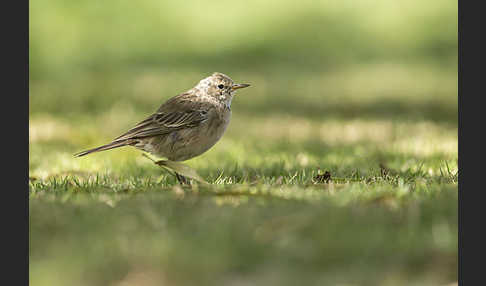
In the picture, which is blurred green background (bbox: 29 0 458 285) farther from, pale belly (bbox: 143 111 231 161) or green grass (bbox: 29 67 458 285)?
pale belly (bbox: 143 111 231 161)

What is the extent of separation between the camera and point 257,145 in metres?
8.84

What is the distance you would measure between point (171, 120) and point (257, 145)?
2213 mm

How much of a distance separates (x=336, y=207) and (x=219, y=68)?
1095 cm

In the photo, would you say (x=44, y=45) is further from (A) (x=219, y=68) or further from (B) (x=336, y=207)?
(B) (x=336, y=207)

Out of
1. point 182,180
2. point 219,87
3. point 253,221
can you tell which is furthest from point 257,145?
point 253,221

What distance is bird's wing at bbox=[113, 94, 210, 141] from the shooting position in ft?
22.2

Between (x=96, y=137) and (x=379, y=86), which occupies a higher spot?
(x=379, y=86)

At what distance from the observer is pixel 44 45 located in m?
15.0

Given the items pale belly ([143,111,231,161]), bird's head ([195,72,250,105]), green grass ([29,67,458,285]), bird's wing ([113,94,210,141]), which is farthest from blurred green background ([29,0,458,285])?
bird's head ([195,72,250,105])

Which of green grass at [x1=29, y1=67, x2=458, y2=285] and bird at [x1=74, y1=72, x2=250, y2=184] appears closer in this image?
green grass at [x1=29, y1=67, x2=458, y2=285]

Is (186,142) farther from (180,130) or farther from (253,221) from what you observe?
(253,221)

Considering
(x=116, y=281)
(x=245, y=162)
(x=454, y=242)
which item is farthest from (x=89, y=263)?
(x=245, y=162)

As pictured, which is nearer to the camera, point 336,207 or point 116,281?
point 116,281

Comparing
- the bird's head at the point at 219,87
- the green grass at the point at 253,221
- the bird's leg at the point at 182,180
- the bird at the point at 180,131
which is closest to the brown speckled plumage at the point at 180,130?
the bird at the point at 180,131
